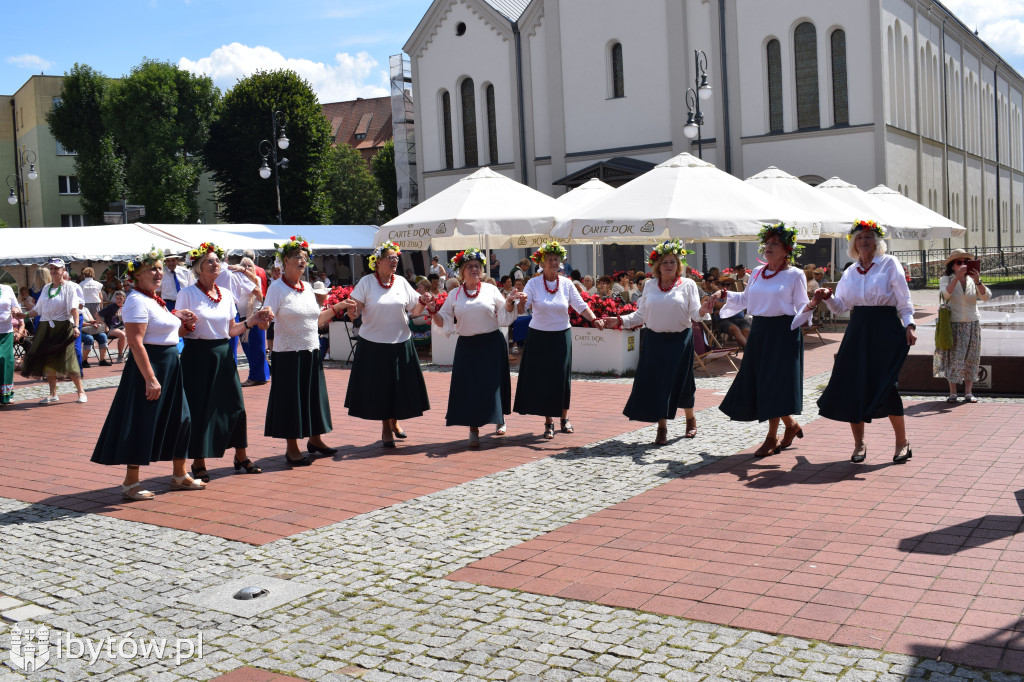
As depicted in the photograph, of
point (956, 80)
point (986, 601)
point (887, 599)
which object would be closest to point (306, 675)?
point (887, 599)

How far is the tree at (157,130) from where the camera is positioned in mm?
56938

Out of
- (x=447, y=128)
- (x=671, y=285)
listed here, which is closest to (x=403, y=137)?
(x=447, y=128)

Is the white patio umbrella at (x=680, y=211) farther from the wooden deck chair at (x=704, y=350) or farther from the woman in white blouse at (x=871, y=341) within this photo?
the woman in white blouse at (x=871, y=341)

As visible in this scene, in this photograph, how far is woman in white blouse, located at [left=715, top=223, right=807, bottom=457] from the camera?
838cm

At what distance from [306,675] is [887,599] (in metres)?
2.79

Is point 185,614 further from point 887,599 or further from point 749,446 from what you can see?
point 749,446

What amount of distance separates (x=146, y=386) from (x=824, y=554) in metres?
4.81

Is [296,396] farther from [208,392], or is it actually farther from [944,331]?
[944,331]

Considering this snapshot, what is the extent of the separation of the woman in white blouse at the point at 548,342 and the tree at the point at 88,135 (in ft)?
178

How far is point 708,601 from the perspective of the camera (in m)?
5.02

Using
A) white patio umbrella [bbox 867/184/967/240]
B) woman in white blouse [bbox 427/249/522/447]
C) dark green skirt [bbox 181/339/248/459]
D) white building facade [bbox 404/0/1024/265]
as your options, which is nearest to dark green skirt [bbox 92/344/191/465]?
dark green skirt [bbox 181/339/248/459]

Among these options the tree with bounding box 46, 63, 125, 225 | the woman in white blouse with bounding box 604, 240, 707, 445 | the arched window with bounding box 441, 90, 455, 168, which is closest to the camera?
the woman in white blouse with bounding box 604, 240, 707, 445

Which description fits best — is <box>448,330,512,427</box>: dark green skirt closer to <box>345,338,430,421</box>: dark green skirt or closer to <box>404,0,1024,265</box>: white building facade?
<box>345,338,430,421</box>: dark green skirt

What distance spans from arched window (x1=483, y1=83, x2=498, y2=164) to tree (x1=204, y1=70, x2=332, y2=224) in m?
14.1
